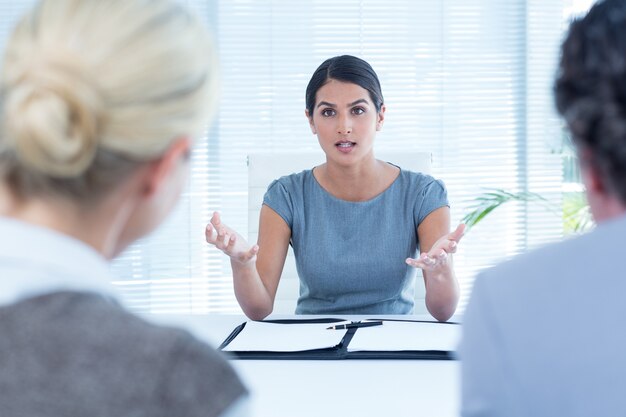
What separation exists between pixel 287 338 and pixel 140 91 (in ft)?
3.34

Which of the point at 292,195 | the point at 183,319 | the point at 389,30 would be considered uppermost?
the point at 389,30

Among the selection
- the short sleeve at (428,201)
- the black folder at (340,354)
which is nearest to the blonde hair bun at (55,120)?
the black folder at (340,354)

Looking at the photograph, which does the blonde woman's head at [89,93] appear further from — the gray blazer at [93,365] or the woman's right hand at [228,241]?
the woman's right hand at [228,241]

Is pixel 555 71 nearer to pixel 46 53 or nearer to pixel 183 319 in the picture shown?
pixel 46 53

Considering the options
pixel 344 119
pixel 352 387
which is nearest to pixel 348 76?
pixel 344 119

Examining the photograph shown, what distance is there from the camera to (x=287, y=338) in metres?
1.58

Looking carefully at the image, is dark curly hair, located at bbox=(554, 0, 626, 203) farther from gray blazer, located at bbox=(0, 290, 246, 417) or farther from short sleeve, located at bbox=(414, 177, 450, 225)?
short sleeve, located at bbox=(414, 177, 450, 225)

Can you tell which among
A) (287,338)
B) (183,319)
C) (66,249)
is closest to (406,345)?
(287,338)

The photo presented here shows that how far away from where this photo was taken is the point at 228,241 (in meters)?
1.80

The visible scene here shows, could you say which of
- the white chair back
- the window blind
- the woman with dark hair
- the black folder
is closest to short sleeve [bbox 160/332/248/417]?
the black folder

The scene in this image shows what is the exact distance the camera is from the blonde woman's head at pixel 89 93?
635 mm

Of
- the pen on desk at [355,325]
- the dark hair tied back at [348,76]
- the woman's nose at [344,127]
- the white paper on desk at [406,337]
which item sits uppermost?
the dark hair tied back at [348,76]

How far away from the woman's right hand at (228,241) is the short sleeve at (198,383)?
1.09m

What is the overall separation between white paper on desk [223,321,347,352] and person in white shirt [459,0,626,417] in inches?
32.5
